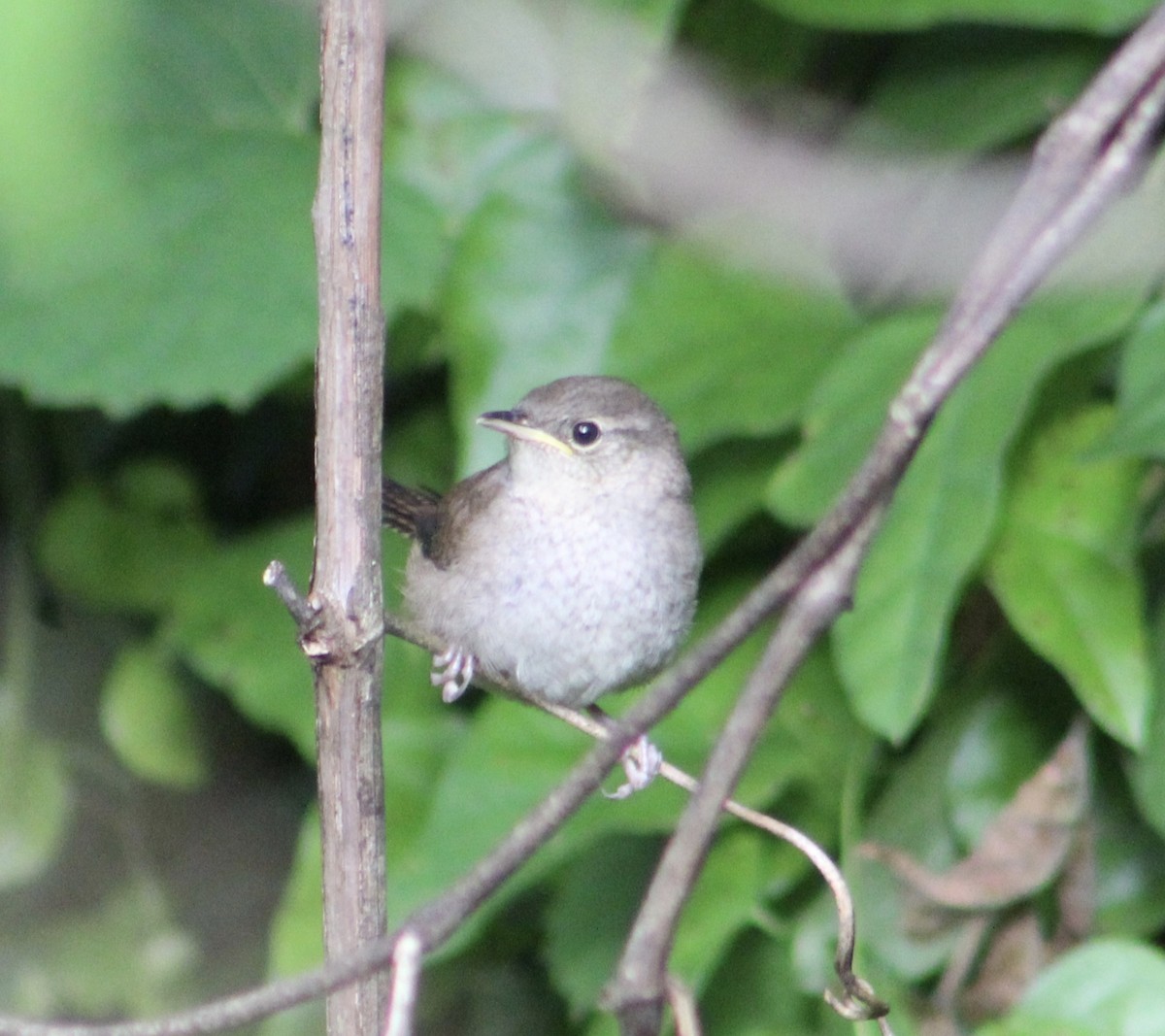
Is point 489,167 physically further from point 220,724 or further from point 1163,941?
point 1163,941

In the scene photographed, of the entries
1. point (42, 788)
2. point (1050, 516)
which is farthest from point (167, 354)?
point (1050, 516)

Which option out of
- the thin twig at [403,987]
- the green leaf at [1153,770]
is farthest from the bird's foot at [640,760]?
the thin twig at [403,987]

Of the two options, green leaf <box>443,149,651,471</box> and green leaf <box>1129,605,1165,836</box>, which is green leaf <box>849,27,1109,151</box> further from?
green leaf <box>1129,605,1165,836</box>

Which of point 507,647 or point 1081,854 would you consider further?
point 1081,854

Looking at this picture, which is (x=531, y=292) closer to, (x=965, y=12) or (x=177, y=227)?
(x=177, y=227)

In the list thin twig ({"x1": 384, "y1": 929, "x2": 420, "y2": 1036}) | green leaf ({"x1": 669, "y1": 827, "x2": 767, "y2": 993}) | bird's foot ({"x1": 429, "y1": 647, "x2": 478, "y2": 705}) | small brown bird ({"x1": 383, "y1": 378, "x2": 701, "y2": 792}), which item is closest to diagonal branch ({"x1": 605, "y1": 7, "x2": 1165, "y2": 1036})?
thin twig ({"x1": 384, "y1": 929, "x2": 420, "y2": 1036})
